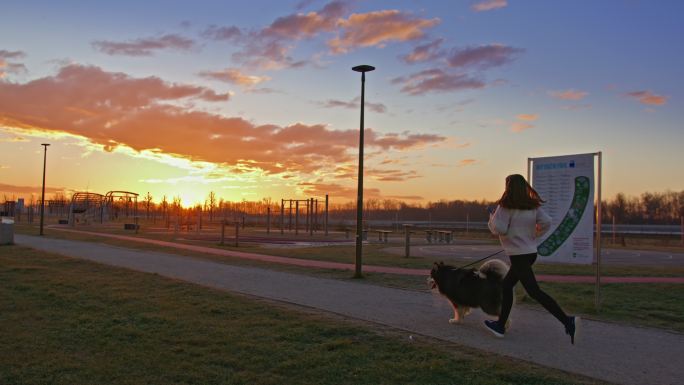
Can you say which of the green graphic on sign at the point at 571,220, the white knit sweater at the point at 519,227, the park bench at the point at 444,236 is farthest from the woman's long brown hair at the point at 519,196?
the park bench at the point at 444,236

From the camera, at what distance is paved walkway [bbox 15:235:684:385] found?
5.25 meters

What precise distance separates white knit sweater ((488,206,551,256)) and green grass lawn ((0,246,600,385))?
1288mm

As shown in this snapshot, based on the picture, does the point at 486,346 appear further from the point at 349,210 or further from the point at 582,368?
the point at 349,210

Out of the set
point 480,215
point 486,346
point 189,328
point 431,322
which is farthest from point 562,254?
point 480,215

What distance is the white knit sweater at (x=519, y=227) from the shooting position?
6055mm

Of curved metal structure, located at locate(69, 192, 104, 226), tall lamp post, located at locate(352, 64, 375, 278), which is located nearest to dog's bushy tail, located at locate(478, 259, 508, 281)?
tall lamp post, located at locate(352, 64, 375, 278)

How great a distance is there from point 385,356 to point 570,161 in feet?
20.2


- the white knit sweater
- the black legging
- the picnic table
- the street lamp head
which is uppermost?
the street lamp head

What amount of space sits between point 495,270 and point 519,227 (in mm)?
853

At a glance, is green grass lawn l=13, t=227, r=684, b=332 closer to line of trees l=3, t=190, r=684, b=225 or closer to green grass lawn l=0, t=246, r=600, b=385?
green grass lawn l=0, t=246, r=600, b=385

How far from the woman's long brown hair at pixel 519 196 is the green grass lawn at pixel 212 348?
65.9 inches

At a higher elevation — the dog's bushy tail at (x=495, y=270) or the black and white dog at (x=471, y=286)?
the dog's bushy tail at (x=495, y=270)

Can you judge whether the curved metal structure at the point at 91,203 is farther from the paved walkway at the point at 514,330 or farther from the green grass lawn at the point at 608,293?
the paved walkway at the point at 514,330

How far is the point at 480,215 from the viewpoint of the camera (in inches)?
4097
